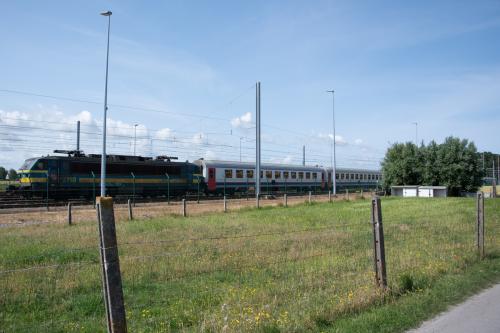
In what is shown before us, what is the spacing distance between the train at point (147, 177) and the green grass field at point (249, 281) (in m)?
17.3

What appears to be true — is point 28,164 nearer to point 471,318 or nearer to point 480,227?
point 480,227

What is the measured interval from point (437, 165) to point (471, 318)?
3929 cm

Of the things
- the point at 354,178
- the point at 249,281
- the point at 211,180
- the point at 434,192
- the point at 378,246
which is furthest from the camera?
the point at 354,178

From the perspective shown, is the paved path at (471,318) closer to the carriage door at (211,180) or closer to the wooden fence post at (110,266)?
the wooden fence post at (110,266)

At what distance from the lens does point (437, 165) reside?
4188 cm

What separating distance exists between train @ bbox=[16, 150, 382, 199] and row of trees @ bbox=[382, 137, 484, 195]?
481 inches

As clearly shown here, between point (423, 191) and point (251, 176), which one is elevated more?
point (251, 176)

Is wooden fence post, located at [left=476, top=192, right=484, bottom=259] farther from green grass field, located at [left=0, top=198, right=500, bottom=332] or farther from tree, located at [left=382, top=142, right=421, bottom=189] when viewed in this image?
tree, located at [left=382, top=142, right=421, bottom=189]

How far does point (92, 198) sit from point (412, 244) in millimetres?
26930

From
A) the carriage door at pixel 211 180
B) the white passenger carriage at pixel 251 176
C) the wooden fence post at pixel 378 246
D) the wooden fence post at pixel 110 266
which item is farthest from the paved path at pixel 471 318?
the carriage door at pixel 211 180

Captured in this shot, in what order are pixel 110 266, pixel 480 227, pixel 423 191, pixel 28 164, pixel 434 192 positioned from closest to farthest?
pixel 110 266, pixel 480 227, pixel 28 164, pixel 434 192, pixel 423 191

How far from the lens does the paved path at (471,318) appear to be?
546 centimetres

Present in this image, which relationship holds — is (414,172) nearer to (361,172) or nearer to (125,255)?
(361,172)

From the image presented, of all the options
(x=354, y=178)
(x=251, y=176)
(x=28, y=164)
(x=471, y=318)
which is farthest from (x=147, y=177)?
(x=354, y=178)
